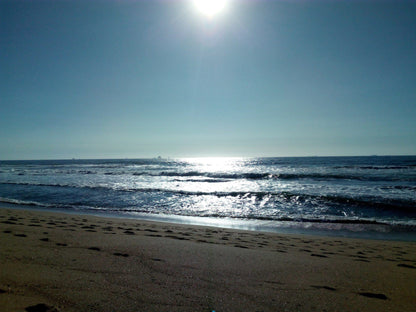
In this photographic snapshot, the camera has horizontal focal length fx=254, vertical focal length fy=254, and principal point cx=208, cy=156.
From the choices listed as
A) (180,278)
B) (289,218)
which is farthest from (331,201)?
(180,278)

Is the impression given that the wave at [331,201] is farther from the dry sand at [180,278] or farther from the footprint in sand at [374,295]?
the footprint in sand at [374,295]

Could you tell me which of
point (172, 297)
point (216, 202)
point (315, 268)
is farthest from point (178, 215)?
point (172, 297)

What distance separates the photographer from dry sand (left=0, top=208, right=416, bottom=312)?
2525 mm

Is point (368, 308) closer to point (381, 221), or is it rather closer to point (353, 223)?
point (353, 223)

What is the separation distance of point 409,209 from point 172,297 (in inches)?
556

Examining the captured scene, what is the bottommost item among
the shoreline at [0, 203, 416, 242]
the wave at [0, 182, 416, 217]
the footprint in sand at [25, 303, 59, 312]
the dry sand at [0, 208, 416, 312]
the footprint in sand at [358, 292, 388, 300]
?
the shoreline at [0, 203, 416, 242]

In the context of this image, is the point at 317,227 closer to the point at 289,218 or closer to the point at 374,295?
the point at 289,218

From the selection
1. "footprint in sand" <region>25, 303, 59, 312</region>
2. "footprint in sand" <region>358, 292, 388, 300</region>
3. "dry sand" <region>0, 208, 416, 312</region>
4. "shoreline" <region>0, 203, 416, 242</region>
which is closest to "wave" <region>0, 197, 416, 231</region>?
"shoreline" <region>0, 203, 416, 242</region>

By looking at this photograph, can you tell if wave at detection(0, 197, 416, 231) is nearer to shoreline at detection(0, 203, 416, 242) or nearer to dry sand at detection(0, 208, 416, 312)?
shoreline at detection(0, 203, 416, 242)

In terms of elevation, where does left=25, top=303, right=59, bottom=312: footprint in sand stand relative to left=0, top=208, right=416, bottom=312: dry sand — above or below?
above

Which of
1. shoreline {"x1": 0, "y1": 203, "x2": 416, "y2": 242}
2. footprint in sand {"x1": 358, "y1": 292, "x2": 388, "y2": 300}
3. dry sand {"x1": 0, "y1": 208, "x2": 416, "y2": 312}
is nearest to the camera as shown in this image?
dry sand {"x1": 0, "y1": 208, "x2": 416, "y2": 312}

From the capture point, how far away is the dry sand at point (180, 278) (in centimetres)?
253

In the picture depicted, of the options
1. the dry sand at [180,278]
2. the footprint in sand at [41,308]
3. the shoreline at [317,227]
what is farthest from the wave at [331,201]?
the footprint in sand at [41,308]

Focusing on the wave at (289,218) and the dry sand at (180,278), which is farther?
the wave at (289,218)
